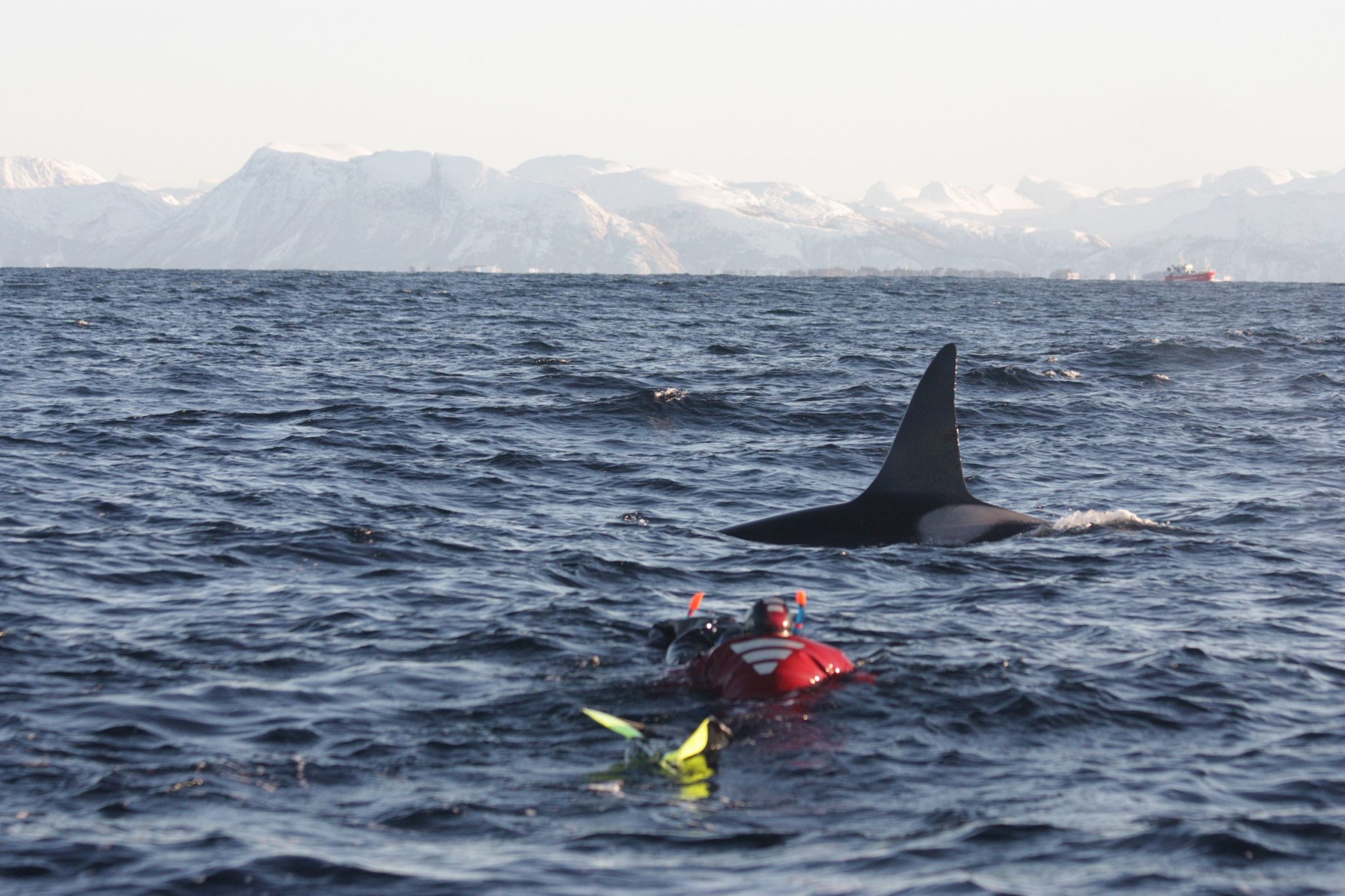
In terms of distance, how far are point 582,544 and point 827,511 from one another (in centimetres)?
290

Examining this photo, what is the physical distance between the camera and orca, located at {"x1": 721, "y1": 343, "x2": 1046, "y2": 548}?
15.0m

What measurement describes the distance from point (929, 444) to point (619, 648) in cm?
469

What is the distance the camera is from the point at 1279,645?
494 inches

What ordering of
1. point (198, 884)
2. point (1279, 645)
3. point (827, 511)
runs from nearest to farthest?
1. point (198, 884)
2. point (1279, 645)
3. point (827, 511)

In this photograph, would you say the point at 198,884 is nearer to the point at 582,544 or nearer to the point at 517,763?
the point at 517,763

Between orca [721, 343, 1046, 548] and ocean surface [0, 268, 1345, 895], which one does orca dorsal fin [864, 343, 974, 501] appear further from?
ocean surface [0, 268, 1345, 895]

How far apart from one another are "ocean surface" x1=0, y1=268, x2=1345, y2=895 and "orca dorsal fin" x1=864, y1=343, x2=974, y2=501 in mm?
842

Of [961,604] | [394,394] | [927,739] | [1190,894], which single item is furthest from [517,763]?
[394,394]

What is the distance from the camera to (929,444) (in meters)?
15.1

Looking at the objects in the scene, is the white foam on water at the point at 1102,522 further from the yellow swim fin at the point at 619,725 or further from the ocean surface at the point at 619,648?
the yellow swim fin at the point at 619,725

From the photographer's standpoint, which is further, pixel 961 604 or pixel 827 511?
pixel 827 511

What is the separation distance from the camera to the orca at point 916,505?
591 inches

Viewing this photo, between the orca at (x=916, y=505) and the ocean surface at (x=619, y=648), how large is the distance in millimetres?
367

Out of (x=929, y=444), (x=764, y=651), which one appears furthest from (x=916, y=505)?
(x=764, y=651)
